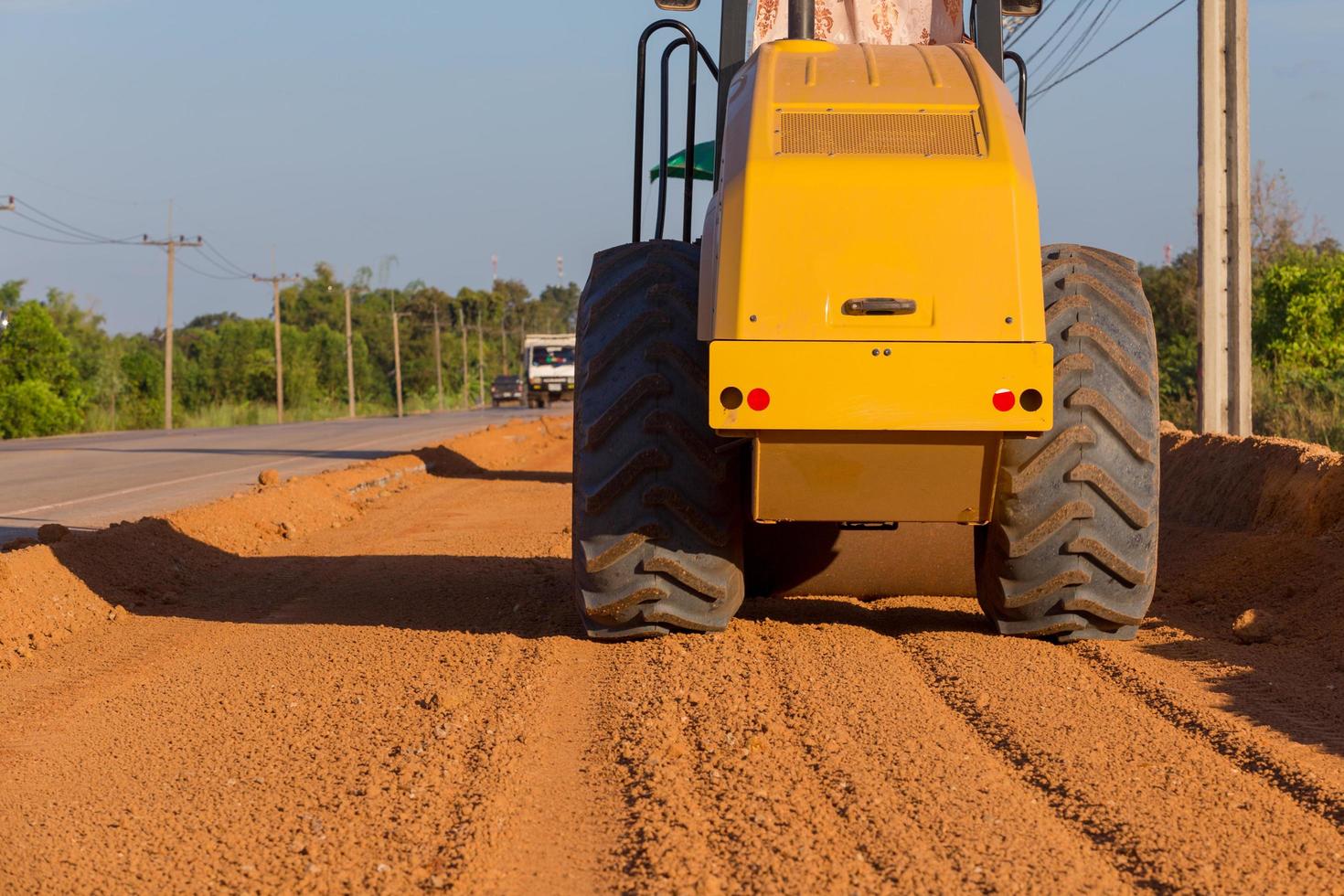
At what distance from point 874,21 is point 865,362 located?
297cm

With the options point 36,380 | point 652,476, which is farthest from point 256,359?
point 652,476

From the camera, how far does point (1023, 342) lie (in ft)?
20.1

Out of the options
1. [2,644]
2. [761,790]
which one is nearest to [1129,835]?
[761,790]

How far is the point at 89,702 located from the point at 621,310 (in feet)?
9.62

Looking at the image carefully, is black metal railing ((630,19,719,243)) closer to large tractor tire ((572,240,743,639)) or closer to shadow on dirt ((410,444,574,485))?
large tractor tire ((572,240,743,639))

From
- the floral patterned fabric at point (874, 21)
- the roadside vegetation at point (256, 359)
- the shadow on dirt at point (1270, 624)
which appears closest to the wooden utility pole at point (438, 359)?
the roadside vegetation at point (256, 359)

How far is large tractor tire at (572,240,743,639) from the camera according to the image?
711cm

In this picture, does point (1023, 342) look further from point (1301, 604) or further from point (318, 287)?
point (318, 287)

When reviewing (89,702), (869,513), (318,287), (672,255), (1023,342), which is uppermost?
(318,287)

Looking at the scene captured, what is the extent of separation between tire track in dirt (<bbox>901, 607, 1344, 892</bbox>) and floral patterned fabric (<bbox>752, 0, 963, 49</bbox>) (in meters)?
3.36

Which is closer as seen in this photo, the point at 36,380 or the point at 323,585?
the point at 323,585

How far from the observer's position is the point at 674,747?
5.49m

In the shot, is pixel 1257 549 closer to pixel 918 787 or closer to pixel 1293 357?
pixel 918 787

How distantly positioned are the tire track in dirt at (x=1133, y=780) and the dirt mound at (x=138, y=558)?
16.5 ft
